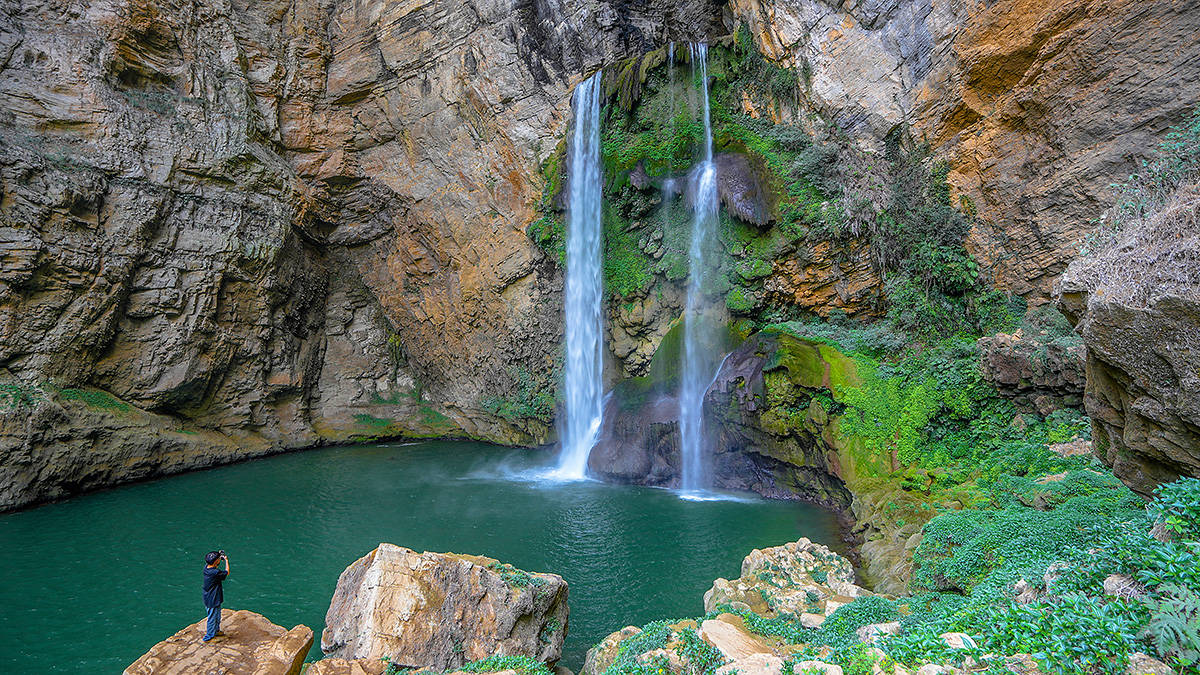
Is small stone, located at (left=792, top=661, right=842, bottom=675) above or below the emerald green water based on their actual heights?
above

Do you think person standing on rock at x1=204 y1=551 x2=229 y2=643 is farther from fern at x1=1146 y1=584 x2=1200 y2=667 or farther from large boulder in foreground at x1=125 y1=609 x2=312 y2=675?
fern at x1=1146 y1=584 x2=1200 y2=667

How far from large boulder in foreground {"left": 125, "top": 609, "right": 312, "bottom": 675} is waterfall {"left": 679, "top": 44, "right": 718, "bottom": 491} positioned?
8266 millimetres

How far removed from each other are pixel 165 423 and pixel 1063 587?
18.3 metres

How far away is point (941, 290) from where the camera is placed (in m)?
10.5

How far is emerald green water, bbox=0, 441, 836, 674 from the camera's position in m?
6.64

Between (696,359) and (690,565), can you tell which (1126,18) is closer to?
(696,359)

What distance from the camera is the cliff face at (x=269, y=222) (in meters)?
12.6

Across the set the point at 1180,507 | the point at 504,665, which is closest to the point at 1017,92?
the point at 1180,507

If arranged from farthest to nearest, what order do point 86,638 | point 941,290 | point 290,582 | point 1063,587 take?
1. point 941,290
2. point 290,582
3. point 86,638
4. point 1063,587

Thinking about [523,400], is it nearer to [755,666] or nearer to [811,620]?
[811,620]

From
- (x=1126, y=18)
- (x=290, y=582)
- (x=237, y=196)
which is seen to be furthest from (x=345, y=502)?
(x=1126, y=18)

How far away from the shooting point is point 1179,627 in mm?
2445

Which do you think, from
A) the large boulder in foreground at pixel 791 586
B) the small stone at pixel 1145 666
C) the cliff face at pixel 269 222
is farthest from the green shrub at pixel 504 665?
the cliff face at pixel 269 222

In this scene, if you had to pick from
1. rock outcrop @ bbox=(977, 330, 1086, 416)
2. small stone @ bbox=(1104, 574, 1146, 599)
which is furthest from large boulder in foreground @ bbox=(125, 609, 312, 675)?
rock outcrop @ bbox=(977, 330, 1086, 416)
